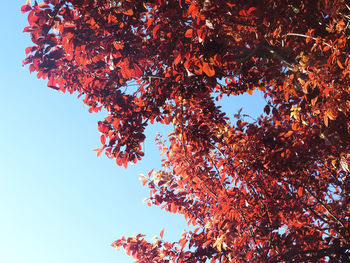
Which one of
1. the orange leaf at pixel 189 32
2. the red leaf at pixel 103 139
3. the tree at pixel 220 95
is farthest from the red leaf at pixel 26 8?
the red leaf at pixel 103 139

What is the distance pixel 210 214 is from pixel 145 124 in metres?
3.32

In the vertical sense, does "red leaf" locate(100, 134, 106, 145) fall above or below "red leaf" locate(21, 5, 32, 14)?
below

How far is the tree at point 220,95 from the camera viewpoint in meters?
2.94

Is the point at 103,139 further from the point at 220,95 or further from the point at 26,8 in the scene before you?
the point at 220,95

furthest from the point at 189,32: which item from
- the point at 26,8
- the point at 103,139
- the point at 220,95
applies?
the point at 220,95

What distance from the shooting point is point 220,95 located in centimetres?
572

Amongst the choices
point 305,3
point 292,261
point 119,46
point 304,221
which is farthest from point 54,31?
point 304,221

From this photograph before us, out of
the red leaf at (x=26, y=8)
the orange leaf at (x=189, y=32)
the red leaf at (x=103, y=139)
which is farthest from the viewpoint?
the red leaf at (x=103, y=139)

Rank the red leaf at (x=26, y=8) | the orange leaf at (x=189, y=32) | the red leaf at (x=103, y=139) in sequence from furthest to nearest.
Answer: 1. the red leaf at (x=103, y=139)
2. the red leaf at (x=26, y=8)
3. the orange leaf at (x=189, y=32)

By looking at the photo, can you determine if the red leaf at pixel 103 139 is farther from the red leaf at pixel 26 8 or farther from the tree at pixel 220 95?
the red leaf at pixel 26 8

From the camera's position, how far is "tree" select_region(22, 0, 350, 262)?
2938mm

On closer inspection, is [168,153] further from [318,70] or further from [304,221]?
[304,221]

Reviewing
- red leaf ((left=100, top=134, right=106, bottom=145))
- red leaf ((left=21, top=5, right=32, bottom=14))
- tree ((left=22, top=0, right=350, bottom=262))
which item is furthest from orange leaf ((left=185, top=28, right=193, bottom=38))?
red leaf ((left=100, top=134, right=106, bottom=145))

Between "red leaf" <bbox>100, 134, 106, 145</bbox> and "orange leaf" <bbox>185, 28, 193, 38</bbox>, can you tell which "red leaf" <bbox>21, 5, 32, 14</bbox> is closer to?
"orange leaf" <bbox>185, 28, 193, 38</bbox>
